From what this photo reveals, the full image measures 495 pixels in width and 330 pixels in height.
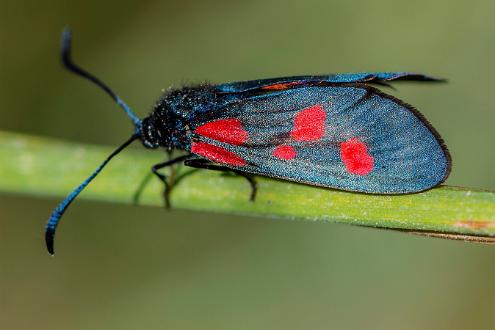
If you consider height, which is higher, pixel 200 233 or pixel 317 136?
pixel 317 136

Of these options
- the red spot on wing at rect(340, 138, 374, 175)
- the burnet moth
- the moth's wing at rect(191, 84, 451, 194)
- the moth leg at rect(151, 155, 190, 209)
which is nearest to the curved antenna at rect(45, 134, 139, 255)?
the burnet moth

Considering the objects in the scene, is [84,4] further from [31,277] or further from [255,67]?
[31,277]

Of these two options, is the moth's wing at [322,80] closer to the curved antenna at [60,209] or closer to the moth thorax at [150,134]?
the moth thorax at [150,134]

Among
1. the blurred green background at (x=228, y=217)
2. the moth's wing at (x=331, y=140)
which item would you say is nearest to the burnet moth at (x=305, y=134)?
the moth's wing at (x=331, y=140)

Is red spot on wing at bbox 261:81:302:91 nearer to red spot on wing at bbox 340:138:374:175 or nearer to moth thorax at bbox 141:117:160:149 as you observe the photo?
red spot on wing at bbox 340:138:374:175

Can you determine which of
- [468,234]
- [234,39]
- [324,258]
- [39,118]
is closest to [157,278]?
[324,258]
